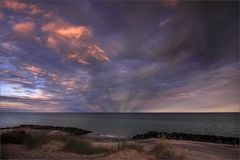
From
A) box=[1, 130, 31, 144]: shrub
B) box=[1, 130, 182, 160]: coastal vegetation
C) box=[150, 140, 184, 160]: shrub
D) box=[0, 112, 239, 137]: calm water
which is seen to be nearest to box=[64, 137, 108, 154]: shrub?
box=[1, 130, 182, 160]: coastal vegetation

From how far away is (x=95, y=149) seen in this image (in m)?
16.6

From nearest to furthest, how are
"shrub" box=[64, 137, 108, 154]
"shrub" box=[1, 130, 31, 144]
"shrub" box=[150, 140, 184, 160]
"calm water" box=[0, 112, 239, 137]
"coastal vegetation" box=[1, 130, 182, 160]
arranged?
"shrub" box=[150, 140, 184, 160]
"coastal vegetation" box=[1, 130, 182, 160]
"shrub" box=[64, 137, 108, 154]
"shrub" box=[1, 130, 31, 144]
"calm water" box=[0, 112, 239, 137]

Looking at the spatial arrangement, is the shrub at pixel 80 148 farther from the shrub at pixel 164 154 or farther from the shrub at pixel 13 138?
the shrub at pixel 13 138

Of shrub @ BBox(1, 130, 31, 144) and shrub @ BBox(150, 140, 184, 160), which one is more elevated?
shrub @ BBox(1, 130, 31, 144)

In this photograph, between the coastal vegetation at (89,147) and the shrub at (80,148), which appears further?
the shrub at (80,148)

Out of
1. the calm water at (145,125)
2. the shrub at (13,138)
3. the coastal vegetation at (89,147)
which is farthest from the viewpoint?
the calm water at (145,125)

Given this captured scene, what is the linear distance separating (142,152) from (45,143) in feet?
21.3

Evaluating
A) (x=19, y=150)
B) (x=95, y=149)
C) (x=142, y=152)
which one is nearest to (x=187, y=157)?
(x=142, y=152)

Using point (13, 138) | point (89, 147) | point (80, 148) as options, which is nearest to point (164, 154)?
point (89, 147)

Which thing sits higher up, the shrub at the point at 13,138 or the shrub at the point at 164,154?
the shrub at the point at 13,138

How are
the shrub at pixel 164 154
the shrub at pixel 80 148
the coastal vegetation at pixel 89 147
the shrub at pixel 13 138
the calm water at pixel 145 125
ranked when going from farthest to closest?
the calm water at pixel 145 125 → the shrub at pixel 13 138 → the shrub at pixel 80 148 → the coastal vegetation at pixel 89 147 → the shrub at pixel 164 154

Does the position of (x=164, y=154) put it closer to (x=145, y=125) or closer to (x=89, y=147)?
(x=89, y=147)

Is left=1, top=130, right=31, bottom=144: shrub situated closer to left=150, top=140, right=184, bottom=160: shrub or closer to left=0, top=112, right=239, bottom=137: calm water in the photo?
left=150, top=140, right=184, bottom=160: shrub

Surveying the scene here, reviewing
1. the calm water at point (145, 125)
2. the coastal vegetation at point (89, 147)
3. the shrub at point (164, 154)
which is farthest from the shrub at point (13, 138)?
the calm water at point (145, 125)
